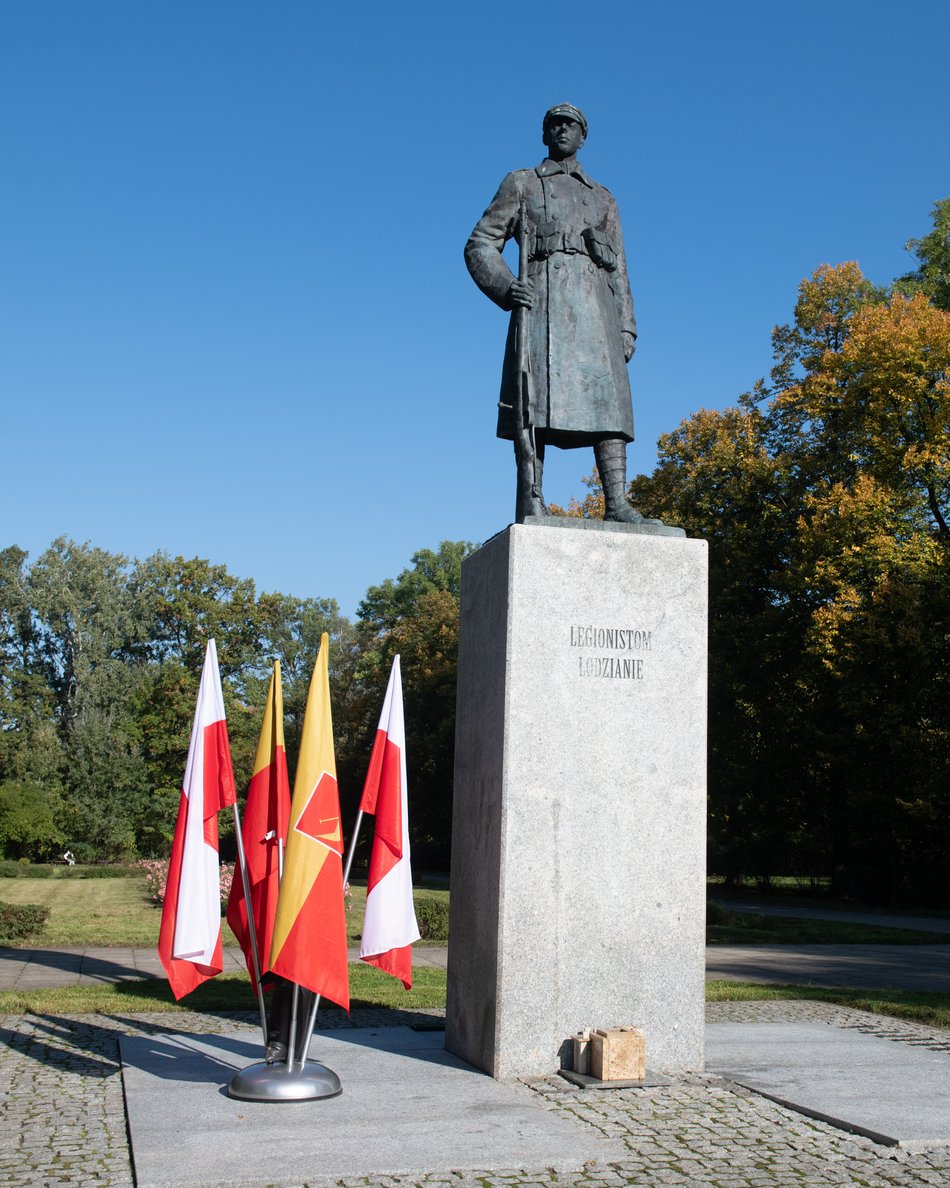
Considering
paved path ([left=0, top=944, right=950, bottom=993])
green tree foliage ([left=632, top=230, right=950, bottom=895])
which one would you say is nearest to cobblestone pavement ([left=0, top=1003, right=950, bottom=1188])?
paved path ([left=0, top=944, right=950, bottom=993])

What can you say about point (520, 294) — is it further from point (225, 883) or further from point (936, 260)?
point (936, 260)

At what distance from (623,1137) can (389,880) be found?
1.91 m

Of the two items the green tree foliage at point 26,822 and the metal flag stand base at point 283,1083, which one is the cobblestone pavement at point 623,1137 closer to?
the metal flag stand base at point 283,1083

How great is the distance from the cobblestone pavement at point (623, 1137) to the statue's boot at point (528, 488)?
3.50 m

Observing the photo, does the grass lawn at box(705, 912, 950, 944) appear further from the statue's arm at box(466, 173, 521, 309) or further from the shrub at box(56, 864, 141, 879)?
the shrub at box(56, 864, 141, 879)

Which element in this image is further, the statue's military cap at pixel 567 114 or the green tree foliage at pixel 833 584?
the green tree foliage at pixel 833 584

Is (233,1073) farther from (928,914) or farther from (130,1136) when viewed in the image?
(928,914)

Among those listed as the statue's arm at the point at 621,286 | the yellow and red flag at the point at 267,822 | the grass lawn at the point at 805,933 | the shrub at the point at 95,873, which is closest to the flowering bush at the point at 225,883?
the grass lawn at the point at 805,933

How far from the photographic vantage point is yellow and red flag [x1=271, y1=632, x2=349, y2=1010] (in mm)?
6133

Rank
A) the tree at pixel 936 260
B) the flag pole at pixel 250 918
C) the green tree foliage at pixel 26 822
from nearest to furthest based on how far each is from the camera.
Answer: the flag pole at pixel 250 918
the tree at pixel 936 260
the green tree foliage at pixel 26 822

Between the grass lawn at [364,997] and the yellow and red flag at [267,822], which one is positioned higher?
the yellow and red flag at [267,822]

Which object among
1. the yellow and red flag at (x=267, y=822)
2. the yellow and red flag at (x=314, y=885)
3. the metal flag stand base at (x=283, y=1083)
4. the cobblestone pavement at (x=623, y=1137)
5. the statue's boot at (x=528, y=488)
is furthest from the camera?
the statue's boot at (x=528, y=488)

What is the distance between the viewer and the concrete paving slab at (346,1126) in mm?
5277

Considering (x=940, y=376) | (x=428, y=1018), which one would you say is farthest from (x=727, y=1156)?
(x=940, y=376)
